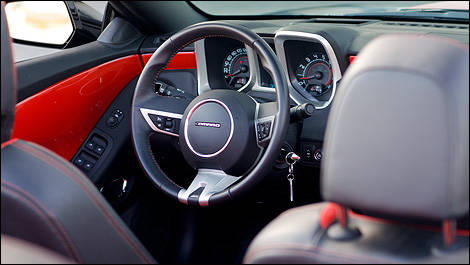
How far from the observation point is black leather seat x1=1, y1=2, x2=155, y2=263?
136cm

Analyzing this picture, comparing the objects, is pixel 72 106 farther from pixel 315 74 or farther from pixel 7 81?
Answer: pixel 7 81

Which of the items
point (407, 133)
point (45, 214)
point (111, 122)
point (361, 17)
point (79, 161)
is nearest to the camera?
point (407, 133)

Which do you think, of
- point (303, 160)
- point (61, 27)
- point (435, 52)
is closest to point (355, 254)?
point (435, 52)

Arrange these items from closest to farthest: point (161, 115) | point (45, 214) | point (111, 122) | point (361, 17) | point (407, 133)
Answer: point (407, 133) → point (45, 214) → point (161, 115) → point (111, 122) → point (361, 17)

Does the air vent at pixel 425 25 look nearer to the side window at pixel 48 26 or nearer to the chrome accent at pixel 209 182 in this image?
the chrome accent at pixel 209 182

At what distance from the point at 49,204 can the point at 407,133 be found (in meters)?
0.78

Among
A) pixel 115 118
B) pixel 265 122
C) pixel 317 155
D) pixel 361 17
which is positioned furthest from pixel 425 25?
pixel 115 118

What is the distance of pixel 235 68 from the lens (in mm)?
2689

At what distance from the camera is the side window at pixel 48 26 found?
273cm

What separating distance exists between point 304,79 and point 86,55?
0.95 metres

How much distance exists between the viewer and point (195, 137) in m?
2.28

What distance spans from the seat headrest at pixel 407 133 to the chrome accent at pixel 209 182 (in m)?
1.11

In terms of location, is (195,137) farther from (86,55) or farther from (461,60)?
(461,60)

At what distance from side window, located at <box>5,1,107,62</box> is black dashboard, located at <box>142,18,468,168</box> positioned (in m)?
0.62
